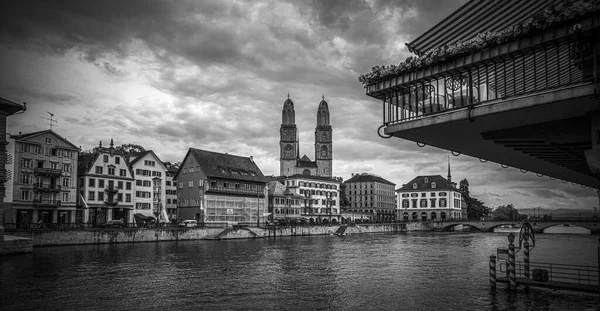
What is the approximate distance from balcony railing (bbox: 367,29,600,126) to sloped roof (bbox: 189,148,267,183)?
69.8 m

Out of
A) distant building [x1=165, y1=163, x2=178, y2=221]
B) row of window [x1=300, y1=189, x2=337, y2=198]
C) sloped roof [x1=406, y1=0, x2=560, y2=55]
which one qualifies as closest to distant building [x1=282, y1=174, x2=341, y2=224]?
row of window [x1=300, y1=189, x2=337, y2=198]

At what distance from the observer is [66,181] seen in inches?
2773

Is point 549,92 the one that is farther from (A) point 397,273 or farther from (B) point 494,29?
(A) point 397,273

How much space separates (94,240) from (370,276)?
37.9 m

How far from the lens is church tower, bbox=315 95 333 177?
6998 inches

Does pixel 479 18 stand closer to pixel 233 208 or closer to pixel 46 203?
pixel 46 203

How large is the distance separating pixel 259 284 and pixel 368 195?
14026 cm

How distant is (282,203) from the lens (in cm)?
10781

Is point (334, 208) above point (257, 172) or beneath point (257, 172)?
beneath

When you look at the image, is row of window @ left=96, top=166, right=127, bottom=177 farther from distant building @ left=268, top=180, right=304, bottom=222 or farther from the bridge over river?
the bridge over river

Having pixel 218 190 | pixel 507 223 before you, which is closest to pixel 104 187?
pixel 218 190

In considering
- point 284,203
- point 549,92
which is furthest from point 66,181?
point 549,92

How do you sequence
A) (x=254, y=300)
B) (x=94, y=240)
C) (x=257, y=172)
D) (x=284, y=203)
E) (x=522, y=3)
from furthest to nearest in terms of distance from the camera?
(x=284, y=203) → (x=257, y=172) → (x=94, y=240) → (x=254, y=300) → (x=522, y=3)

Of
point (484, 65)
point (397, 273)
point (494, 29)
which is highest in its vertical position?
point (494, 29)
